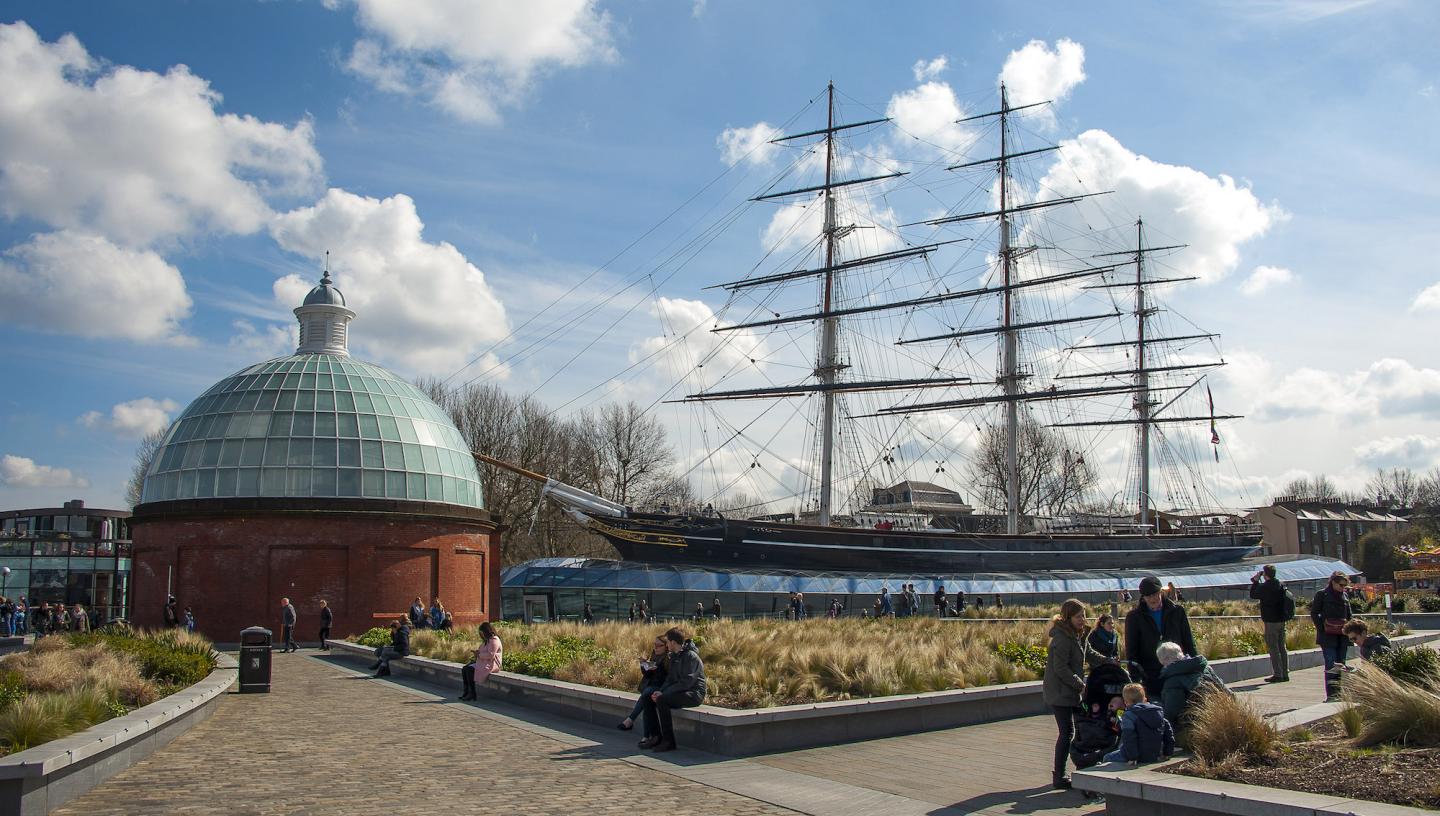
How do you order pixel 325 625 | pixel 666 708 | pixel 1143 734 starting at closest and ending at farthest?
pixel 1143 734 → pixel 666 708 → pixel 325 625

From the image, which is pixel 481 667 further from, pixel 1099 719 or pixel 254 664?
pixel 1099 719

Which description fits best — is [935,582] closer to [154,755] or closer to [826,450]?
[826,450]

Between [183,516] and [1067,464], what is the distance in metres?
61.6

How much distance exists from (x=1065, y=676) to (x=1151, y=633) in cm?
125

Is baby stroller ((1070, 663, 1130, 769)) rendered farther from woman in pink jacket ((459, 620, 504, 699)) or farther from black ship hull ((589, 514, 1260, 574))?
black ship hull ((589, 514, 1260, 574))

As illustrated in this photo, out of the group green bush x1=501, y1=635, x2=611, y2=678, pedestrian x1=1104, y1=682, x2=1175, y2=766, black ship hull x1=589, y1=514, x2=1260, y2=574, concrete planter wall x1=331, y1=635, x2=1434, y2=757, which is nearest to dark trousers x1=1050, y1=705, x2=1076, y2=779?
pedestrian x1=1104, y1=682, x2=1175, y2=766

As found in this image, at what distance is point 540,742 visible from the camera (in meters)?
11.7

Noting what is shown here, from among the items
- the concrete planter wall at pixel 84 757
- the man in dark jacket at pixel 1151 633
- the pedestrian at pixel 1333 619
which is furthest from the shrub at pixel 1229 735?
the concrete planter wall at pixel 84 757

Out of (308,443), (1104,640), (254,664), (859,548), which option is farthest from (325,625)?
(859,548)

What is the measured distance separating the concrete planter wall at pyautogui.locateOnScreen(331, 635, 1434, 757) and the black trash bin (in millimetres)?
4600

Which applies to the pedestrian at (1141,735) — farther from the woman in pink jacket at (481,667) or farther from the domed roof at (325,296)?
the domed roof at (325,296)

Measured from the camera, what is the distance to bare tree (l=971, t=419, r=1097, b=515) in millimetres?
76050

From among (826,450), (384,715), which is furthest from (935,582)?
(384,715)

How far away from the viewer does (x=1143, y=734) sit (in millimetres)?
7754
